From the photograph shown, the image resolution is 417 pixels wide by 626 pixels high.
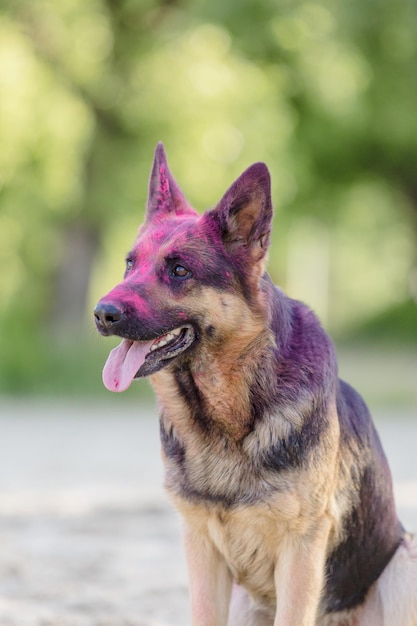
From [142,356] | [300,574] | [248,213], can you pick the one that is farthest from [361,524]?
[248,213]

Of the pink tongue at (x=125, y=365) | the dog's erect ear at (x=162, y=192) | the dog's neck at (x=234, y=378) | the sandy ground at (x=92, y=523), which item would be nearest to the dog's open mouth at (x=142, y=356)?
the pink tongue at (x=125, y=365)

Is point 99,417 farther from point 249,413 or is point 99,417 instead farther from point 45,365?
point 249,413

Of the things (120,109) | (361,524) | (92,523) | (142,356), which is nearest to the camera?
(142,356)

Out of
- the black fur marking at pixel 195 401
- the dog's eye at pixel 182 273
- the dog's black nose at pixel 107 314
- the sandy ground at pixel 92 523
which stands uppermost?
the dog's eye at pixel 182 273

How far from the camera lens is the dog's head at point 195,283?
357cm

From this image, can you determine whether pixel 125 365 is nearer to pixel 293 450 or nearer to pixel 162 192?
pixel 293 450

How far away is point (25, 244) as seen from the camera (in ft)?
55.6

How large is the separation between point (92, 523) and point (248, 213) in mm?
4016

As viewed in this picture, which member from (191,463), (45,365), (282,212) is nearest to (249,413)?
(191,463)

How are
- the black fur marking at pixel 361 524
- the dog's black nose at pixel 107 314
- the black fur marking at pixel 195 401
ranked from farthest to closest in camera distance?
1. the black fur marking at pixel 361 524
2. the black fur marking at pixel 195 401
3. the dog's black nose at pixel 107 314

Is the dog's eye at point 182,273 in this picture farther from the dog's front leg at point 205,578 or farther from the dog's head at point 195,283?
the dog's front leg at point 205,578

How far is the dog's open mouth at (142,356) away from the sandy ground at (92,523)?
1.69 m

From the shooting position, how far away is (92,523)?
7164mm

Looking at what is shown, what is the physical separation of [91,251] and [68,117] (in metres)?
3.32
